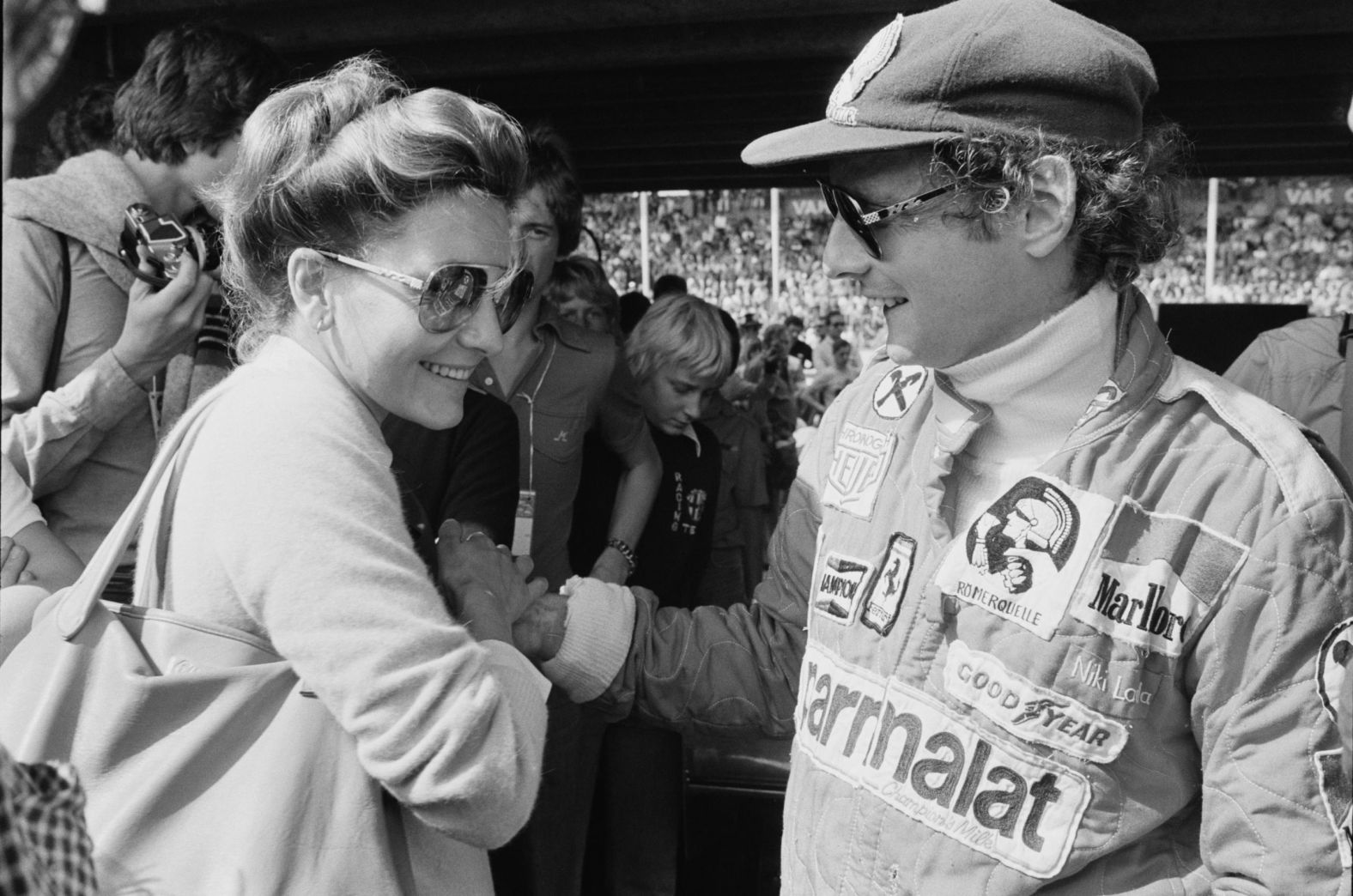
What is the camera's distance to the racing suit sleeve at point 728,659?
204 cm

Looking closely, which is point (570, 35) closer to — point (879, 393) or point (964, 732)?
point (879, 393)

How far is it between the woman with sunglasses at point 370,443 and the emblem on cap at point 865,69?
46 cm

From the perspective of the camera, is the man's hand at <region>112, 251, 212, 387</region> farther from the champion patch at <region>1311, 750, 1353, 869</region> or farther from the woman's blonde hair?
the champion patch at <region>1311, 750, 1353, 869</region>

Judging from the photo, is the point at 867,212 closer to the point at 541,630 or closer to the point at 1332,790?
the point at 541,630

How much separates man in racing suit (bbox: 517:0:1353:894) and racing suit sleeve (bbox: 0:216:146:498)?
1.63 metres

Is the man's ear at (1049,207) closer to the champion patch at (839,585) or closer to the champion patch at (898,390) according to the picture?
the champion patch at (898,390)

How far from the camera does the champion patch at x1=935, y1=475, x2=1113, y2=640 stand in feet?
5.17

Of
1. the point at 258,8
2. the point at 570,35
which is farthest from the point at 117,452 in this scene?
the point at 570,35

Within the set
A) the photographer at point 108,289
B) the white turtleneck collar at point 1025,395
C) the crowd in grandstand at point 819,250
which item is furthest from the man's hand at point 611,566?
the crowd in grandstand at point 819,250

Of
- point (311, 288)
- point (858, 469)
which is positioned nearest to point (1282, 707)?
point (858, 469)

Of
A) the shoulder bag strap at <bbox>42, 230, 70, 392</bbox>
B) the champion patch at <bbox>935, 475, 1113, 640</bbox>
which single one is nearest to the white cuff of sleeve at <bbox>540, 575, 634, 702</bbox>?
the champion patch at <bbox>935, 475, 1113, 640</bbox>

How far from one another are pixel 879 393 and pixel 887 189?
14.5 inches

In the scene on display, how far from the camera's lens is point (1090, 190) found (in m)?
1.69

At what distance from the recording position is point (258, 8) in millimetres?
6270
